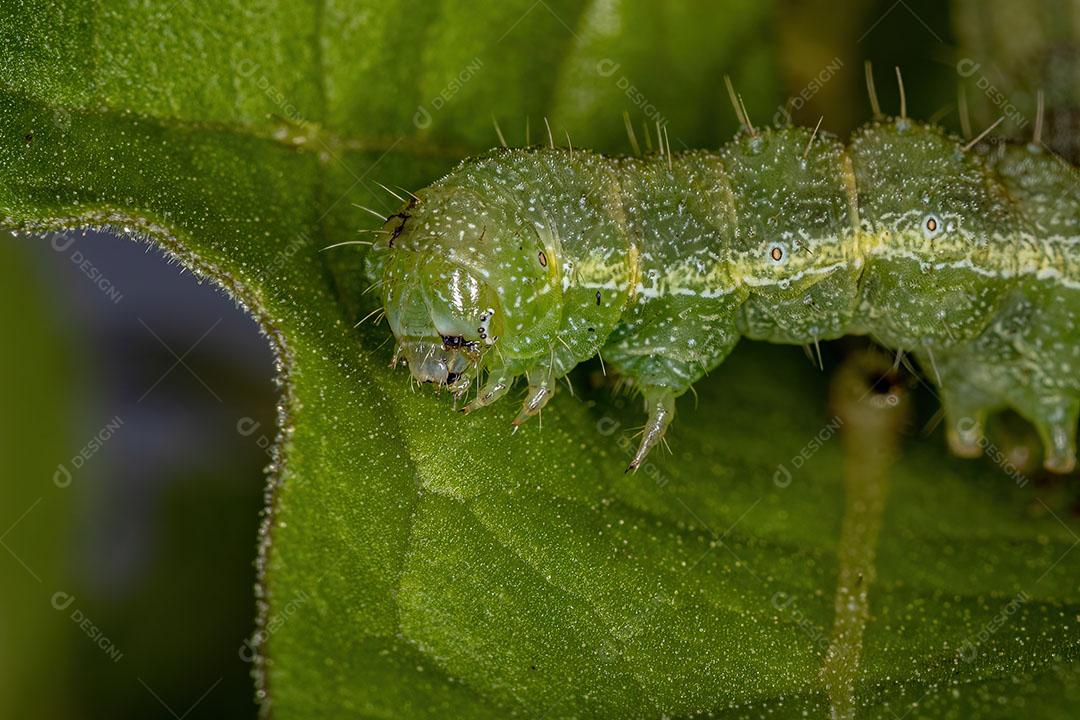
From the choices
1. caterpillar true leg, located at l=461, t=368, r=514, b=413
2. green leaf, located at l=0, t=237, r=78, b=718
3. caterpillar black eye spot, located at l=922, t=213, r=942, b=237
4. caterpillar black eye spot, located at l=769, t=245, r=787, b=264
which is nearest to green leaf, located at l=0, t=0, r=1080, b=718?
caterpillar true leg, located at l=461, t=368, r=514, b=413

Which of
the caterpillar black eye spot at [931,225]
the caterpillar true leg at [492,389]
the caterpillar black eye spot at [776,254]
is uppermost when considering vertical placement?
the caterpillar true leg at [492,389]

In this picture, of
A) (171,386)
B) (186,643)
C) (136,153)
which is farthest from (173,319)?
(136,153)

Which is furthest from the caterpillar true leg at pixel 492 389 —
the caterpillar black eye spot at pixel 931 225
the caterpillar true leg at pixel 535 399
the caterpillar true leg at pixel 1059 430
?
the caterpillar true leg at pixel 1059 430

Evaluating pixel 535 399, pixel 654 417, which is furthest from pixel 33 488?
pixel 654 417

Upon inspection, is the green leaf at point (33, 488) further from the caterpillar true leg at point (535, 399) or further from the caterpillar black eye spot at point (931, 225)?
the caterpillar black eye spot at point (931, 225)

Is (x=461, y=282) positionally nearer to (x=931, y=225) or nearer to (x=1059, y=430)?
(x=931, y=225)
